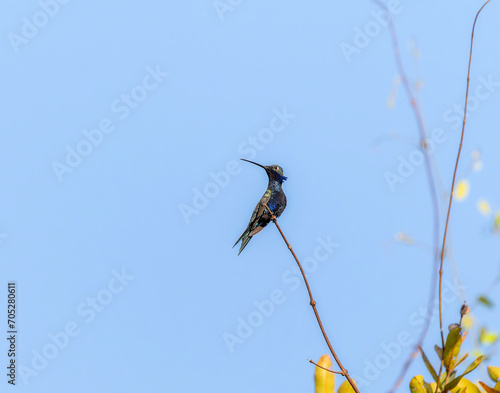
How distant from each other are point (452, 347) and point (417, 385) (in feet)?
1.38

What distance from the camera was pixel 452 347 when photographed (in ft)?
8.21

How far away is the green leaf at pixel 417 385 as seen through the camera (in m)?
2.80

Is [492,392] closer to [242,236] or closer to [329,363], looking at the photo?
[329,363]

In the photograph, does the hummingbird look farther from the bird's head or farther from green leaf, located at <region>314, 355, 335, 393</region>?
green leaf, located at <region>314, 355, 335, 393</region>

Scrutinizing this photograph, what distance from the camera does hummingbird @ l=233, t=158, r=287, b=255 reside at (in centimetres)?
689

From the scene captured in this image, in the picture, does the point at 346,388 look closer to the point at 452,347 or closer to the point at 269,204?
the point at 452,347

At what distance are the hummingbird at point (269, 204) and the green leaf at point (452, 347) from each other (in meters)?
4.32

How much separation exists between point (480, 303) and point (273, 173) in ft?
17.0

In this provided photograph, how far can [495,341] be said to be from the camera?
226 cm

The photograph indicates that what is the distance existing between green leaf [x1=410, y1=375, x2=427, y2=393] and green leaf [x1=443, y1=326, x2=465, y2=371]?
284mm

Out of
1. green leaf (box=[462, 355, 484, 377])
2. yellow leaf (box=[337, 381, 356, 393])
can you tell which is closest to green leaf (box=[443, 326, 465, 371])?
green leaf (box=[462, 355, 484, 377])

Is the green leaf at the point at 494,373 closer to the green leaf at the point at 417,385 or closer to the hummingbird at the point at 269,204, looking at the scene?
the green leaf at the point at 417,385

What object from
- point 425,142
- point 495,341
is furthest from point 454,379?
point 425,142

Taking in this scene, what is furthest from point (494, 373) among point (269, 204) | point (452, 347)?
point (269, 204)
